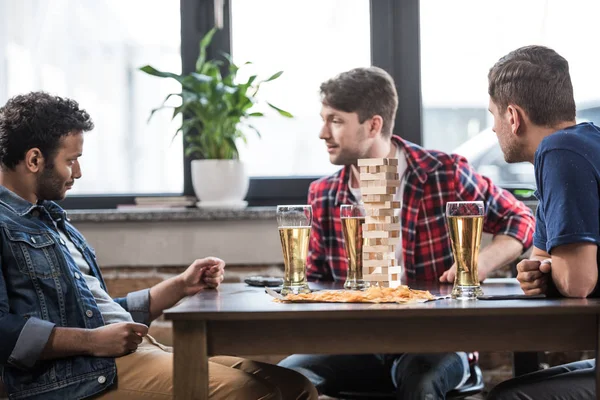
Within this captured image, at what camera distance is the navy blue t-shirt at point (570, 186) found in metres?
1.60

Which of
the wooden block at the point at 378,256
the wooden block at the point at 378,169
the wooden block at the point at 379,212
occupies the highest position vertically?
the wooden block at the point at 378,169

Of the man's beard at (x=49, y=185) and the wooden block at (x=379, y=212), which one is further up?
the man's beard at (x=49, y=185)

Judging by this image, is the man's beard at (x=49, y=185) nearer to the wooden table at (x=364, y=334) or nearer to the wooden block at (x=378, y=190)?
the wooden table at (x=364, y=334)

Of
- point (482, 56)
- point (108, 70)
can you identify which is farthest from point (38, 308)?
point (482, 56)

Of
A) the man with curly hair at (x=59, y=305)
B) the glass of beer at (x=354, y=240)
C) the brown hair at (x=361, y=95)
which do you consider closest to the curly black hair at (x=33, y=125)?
the man with curly hair at (x=59, y=305)

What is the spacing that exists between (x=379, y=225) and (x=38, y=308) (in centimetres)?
76

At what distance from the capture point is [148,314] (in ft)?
7.45

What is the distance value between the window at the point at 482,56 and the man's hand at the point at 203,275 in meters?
1.62

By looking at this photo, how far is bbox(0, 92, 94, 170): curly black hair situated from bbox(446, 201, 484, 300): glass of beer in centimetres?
94

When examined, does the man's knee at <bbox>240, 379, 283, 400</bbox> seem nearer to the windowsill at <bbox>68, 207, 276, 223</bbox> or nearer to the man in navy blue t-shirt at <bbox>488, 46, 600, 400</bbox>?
the man in navy blue t-shirt at <bbox>488, 46, 600, 400</bbox>

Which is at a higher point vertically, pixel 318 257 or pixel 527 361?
pixel 318 257

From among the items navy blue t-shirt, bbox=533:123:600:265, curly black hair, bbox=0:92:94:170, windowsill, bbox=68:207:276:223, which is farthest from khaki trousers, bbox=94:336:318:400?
windowsill, bbox=68:207:276:223

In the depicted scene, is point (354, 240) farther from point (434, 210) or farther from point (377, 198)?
point (434, 210)

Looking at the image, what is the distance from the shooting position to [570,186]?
5.33 feet
